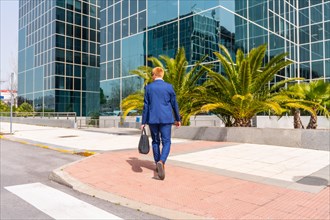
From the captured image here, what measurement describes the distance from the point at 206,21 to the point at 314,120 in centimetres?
1424

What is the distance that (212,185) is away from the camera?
481cm

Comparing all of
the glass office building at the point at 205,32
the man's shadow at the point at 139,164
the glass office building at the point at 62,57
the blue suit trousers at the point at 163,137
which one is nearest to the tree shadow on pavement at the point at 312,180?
the blue suit trousers at the point at 163,137

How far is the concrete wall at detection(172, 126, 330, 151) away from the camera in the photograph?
9.46 metres

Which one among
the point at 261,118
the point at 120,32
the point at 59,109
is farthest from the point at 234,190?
the point at 59,109

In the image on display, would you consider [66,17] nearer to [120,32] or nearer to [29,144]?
[120,32]

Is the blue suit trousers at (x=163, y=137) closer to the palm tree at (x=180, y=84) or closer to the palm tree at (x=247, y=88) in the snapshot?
the palm tree at (x=247, y=88)

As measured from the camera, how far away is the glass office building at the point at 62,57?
43562 mm


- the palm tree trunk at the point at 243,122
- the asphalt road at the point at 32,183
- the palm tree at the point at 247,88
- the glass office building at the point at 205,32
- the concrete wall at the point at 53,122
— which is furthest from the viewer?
the concrete wall at the point at 53,122

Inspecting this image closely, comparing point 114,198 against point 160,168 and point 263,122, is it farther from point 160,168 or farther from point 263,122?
point 263,122

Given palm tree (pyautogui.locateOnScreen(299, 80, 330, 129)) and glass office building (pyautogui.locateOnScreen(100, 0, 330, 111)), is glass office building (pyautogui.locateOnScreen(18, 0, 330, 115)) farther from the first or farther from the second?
palm tree (pyautogui.locateOnScreen(299, 80, 330, 129))

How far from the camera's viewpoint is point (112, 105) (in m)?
33.3

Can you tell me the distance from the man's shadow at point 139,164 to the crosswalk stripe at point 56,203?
1793mm

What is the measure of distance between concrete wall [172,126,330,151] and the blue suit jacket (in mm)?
6687

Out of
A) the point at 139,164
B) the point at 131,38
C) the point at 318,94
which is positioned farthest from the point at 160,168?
the point at 131,38
